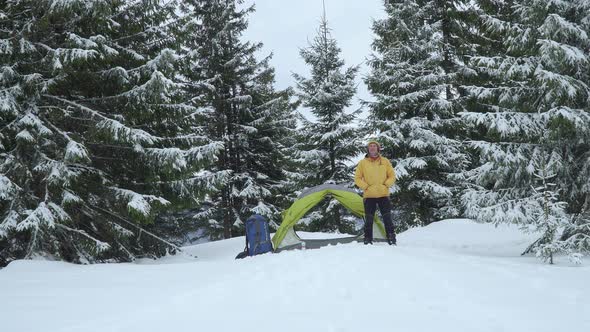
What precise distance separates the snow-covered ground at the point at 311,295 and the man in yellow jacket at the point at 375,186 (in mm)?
1194

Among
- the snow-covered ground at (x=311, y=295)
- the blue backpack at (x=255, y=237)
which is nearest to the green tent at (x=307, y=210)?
the blue backpack at (x=255, y=237)

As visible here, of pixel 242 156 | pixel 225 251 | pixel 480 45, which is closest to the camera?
pixel 225 251

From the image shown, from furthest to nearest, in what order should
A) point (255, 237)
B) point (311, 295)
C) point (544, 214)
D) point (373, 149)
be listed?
point (255, 237)
point (373, 149)
point (544, 214)
point (311, 295)

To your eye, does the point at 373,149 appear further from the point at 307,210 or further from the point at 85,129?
the point at 85,129

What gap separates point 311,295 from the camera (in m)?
4.28

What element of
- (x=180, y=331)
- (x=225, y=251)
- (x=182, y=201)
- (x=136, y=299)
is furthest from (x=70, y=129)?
(x=180, y=331)

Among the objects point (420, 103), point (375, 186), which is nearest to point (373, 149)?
point (375, 186)

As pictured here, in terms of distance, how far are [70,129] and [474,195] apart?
29.1 feet

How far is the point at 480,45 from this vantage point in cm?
1420

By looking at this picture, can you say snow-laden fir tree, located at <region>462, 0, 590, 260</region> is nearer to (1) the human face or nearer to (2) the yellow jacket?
(2) the yellow jacket

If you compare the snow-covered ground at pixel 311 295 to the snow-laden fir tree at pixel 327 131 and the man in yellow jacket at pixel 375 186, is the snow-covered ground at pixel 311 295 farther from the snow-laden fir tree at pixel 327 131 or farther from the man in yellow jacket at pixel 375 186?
the snow-laden fir tree at pixel 327 131

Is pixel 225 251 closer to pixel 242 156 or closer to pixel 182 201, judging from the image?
pixel 182 201

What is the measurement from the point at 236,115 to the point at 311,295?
13640 mm

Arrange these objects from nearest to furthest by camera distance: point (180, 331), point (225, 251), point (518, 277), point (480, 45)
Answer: point (180, 331) → point (518, 277) → point (225, 251) → point (480, 45)
